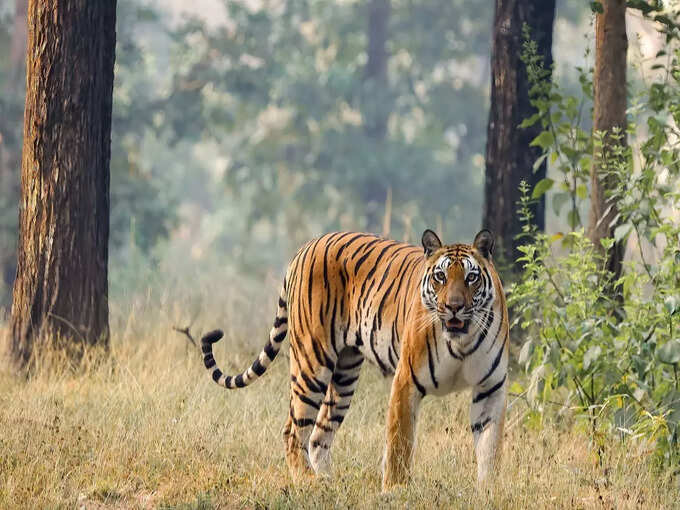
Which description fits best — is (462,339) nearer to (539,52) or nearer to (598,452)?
(598,452)

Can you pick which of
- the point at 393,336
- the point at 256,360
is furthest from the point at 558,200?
the point at 256,360

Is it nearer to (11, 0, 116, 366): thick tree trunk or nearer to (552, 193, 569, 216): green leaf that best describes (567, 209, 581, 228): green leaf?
(552, 193, 569, 216): green leaf

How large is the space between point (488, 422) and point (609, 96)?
2.82 m

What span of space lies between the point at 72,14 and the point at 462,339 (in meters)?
4.69

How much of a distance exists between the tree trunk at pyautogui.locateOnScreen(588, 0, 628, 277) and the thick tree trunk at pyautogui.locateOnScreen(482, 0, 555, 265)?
1.82 meters

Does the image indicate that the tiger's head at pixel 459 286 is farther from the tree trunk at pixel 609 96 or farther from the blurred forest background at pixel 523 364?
the tree trunk at pixel 609 96

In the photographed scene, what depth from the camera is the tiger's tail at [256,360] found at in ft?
22.0

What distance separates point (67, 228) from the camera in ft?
28.6

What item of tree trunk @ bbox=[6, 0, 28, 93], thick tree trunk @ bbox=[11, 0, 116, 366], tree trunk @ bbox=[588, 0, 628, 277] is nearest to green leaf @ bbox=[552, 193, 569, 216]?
tree trunk @ bbox=[588, 0, 628, 277]

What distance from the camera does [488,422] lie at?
573cm

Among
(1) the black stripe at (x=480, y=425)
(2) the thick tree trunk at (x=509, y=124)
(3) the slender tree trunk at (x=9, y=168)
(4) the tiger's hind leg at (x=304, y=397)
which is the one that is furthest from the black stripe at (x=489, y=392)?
(3) the slender tree trunk at (x=9, y=168)

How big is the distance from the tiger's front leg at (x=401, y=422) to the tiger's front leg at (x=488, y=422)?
1.05ft

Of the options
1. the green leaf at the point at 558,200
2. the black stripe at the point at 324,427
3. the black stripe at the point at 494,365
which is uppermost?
the green leaf at the point at 558,200

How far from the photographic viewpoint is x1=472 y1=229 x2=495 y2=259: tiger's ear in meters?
5.73
